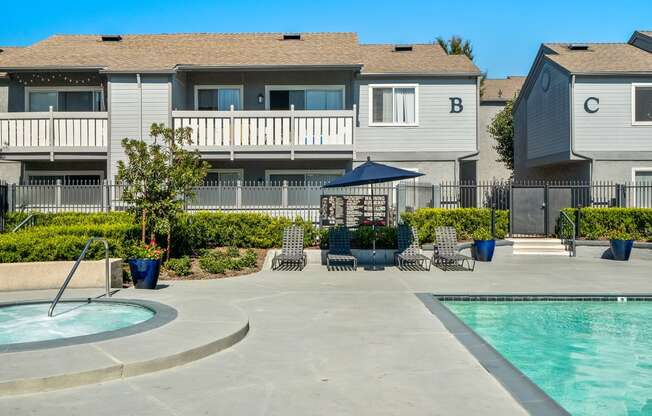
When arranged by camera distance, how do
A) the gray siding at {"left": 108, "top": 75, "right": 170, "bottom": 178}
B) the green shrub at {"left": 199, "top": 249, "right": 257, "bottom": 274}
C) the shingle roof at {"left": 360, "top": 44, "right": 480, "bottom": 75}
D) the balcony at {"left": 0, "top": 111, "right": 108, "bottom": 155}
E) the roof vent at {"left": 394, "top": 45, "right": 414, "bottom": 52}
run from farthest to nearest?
the roof vent at {"left": 394, "top": 45, "right": 414, "bottom": 52}, the shingle roof at {"left": 360, "top": 44, "right": 480, "bottom": 75}, the gray siding at {"left": 108, "top": 75, "right": 170, "bottom": 178}, the balcony at {"left": 0, "top": 111, "right": 108, "bottom": 155}, the green shrub at {"left": 199, "top": 249, "right": 257, "bottom": 274}

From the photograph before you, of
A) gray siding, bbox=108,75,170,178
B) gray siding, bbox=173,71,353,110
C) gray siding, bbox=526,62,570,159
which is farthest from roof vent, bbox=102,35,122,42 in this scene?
gray siding, bbox=526,62,570,159

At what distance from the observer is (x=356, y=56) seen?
23156mm

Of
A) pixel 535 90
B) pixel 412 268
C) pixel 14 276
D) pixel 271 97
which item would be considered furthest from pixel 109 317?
pixel 535 90

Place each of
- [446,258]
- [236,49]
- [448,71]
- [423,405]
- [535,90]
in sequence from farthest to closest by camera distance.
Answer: [535,90], [236,49], [448,71], [446,258], [423,405]

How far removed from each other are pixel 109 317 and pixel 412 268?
30.0 ft

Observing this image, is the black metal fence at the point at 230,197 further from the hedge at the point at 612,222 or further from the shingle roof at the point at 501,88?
the shingle roof at the point at 501,88

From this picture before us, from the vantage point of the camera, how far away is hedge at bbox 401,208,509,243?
19.2 m

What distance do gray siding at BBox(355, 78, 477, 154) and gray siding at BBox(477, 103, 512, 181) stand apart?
15163mm

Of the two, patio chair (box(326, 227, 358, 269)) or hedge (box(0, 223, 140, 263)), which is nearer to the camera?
hedge (box(0, 223, 140, 263))

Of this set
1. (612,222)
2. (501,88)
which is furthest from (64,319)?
(501,88)

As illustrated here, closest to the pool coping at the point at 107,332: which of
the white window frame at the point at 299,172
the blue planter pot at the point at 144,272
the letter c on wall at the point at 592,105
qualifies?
the blue planter pot at the point at 144,272

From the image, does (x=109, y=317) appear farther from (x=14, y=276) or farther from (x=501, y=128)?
(x=501, y=128)

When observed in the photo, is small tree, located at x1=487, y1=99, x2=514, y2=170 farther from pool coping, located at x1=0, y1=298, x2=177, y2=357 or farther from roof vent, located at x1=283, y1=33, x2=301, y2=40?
pool coping, located at x1=0, y1=298, x2=177, y2=357

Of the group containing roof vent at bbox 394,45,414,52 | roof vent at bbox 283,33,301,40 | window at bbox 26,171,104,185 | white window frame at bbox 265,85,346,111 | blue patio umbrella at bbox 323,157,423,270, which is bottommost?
blue patio umbrella at bbox 323,157,423,270
